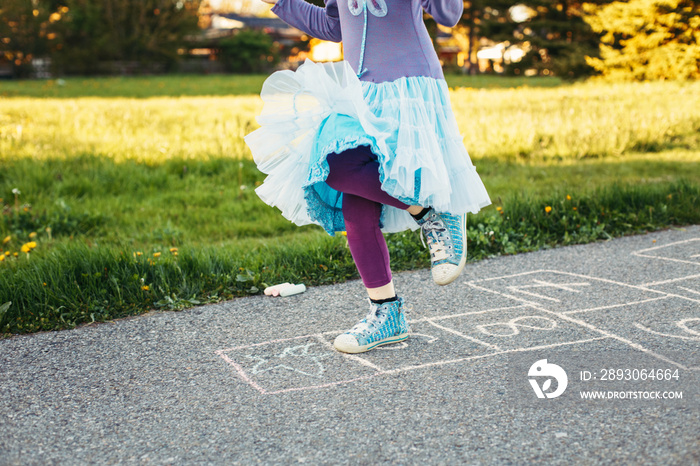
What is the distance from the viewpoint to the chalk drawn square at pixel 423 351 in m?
2.52

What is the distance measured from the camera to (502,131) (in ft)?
24.7

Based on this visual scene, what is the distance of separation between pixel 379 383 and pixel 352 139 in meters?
0.88

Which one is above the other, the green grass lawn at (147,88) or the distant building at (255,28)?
the distant building at (255,28)

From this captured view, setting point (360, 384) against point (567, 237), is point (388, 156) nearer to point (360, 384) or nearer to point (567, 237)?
point (360, 384)

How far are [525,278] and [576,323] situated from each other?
2.64 ft

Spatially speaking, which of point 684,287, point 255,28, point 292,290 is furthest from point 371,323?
point 255,28

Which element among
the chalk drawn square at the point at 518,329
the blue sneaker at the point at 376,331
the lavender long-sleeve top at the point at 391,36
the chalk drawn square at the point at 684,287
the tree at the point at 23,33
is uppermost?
the tree at the point at 23,33

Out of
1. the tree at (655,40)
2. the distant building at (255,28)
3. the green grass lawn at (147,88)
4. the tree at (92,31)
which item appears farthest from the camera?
the distant building at (255,28)

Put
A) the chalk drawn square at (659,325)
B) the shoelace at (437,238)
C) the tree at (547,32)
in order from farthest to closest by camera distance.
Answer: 1. the tree at (547,32)
2. the shoelace at (437,238)
3. the chalk drawn square at (659,325)

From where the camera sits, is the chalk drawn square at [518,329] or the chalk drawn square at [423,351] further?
the chalk drawn square at [518,329]

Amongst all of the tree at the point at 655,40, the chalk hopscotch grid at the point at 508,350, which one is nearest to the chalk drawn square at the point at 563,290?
the chalk hopscotch grid at the point at 508,350

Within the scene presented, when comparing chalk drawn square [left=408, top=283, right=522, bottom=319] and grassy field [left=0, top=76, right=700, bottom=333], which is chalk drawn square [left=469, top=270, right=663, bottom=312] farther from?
grassy field [left=0, top=76, right=700, bottom=333]

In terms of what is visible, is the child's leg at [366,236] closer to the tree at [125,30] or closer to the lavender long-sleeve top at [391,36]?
the lavender long-sleeve top at [391,36]

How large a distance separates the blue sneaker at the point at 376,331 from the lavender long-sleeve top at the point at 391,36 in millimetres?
925
